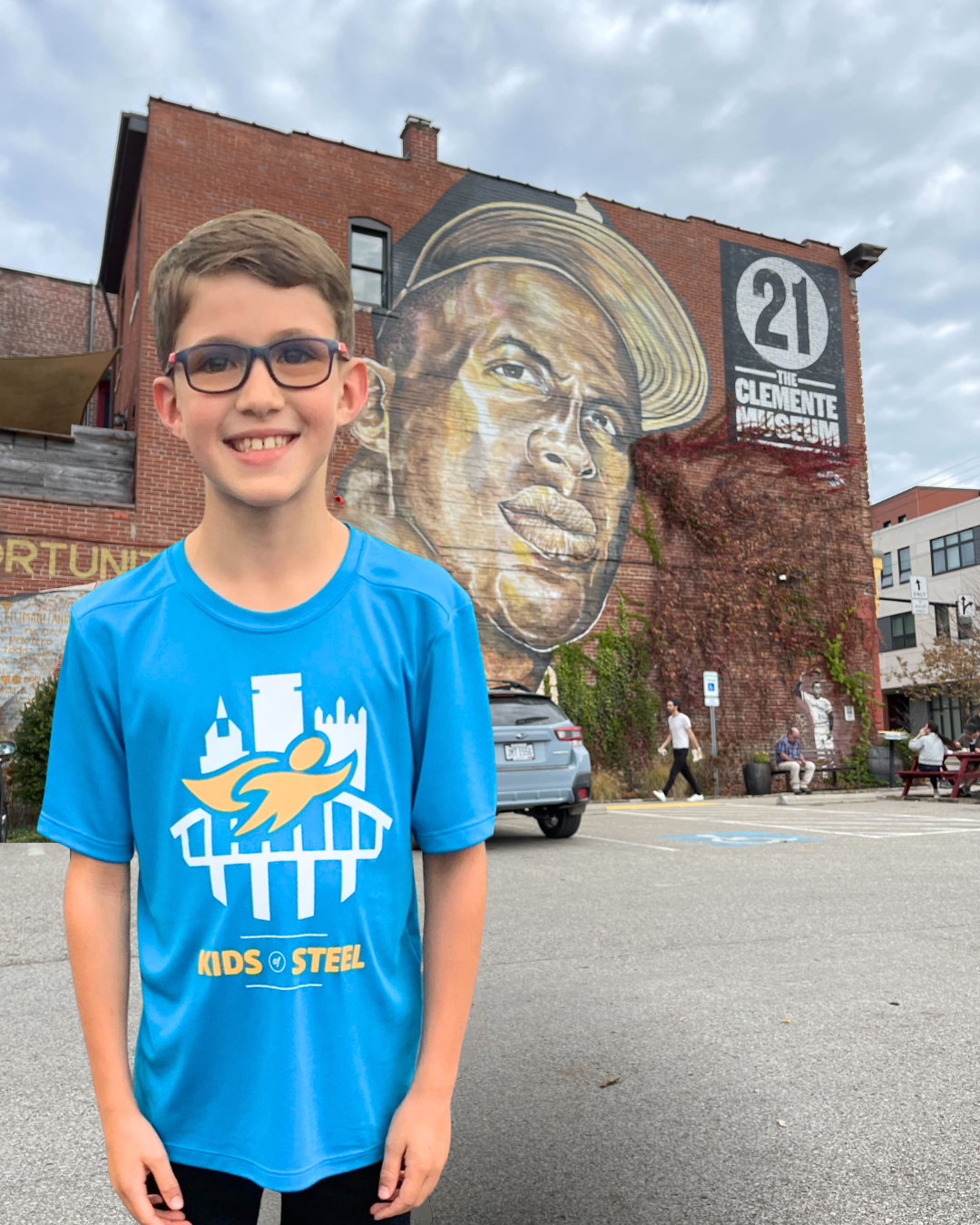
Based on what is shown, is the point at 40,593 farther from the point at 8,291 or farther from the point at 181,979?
the point at 181,979

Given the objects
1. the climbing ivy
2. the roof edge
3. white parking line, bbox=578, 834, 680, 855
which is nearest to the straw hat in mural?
the climbing ivy

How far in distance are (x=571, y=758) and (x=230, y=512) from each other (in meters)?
8.96

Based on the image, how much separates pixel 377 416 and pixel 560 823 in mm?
9828

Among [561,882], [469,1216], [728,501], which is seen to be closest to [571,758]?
[561,882]

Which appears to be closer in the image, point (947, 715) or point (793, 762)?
point (793, 762)

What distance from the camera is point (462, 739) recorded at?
130 centimetres

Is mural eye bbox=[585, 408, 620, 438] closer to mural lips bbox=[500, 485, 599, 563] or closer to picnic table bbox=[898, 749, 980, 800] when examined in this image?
mural lips bbox=[500, 485, 599, 563]

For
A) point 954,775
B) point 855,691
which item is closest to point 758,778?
point 855,691

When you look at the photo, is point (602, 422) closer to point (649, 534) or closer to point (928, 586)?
point (649, 534)

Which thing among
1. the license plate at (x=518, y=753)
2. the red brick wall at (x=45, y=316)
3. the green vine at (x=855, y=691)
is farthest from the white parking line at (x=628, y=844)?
the red brick wall at (x=45, y=316)

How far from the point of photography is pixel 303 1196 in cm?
126

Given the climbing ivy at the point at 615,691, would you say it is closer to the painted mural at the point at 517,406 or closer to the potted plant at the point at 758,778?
the painted mural at the point at 517,406

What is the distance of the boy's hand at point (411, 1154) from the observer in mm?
1205

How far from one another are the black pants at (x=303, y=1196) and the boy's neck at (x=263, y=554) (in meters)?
0.71
